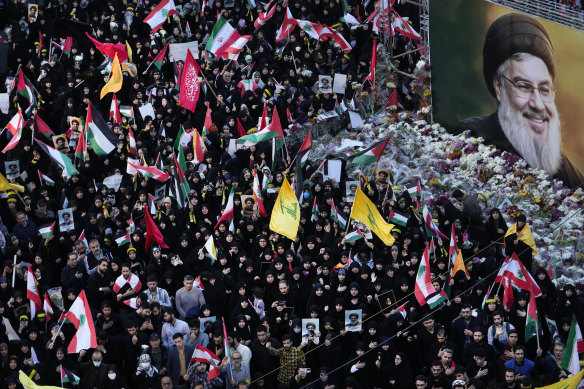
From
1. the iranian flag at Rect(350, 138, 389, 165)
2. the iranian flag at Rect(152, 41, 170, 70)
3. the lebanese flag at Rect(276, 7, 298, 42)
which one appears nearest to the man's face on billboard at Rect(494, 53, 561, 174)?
the iranian flag at Rect(350, 138, 389, 165)

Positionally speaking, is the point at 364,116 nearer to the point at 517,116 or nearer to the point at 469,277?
the point at 517,116

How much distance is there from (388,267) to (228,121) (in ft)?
21.0

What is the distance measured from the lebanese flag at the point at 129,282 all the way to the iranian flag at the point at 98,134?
4.78 meters

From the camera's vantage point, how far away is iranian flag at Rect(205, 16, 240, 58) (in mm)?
26641

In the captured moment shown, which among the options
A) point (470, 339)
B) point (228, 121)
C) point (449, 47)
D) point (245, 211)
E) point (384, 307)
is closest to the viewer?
point (470, 339)

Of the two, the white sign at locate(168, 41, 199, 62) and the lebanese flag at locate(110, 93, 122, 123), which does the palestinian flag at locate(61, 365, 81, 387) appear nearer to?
the lebanese flag at locate(110, 93, 122, 123)

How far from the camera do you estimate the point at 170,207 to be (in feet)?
73.7

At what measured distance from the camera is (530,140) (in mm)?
25172

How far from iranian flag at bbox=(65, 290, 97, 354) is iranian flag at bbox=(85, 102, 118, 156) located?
237 inches

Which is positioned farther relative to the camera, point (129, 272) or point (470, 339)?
point (129, 272)

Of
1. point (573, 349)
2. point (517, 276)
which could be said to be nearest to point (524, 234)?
point (517, 276)

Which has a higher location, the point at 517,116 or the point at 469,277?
the point at 517,116

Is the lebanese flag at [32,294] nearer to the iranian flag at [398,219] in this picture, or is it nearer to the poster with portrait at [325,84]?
the iranian flag at [398,219]

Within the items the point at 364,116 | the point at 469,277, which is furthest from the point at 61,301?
the point at 364,116
